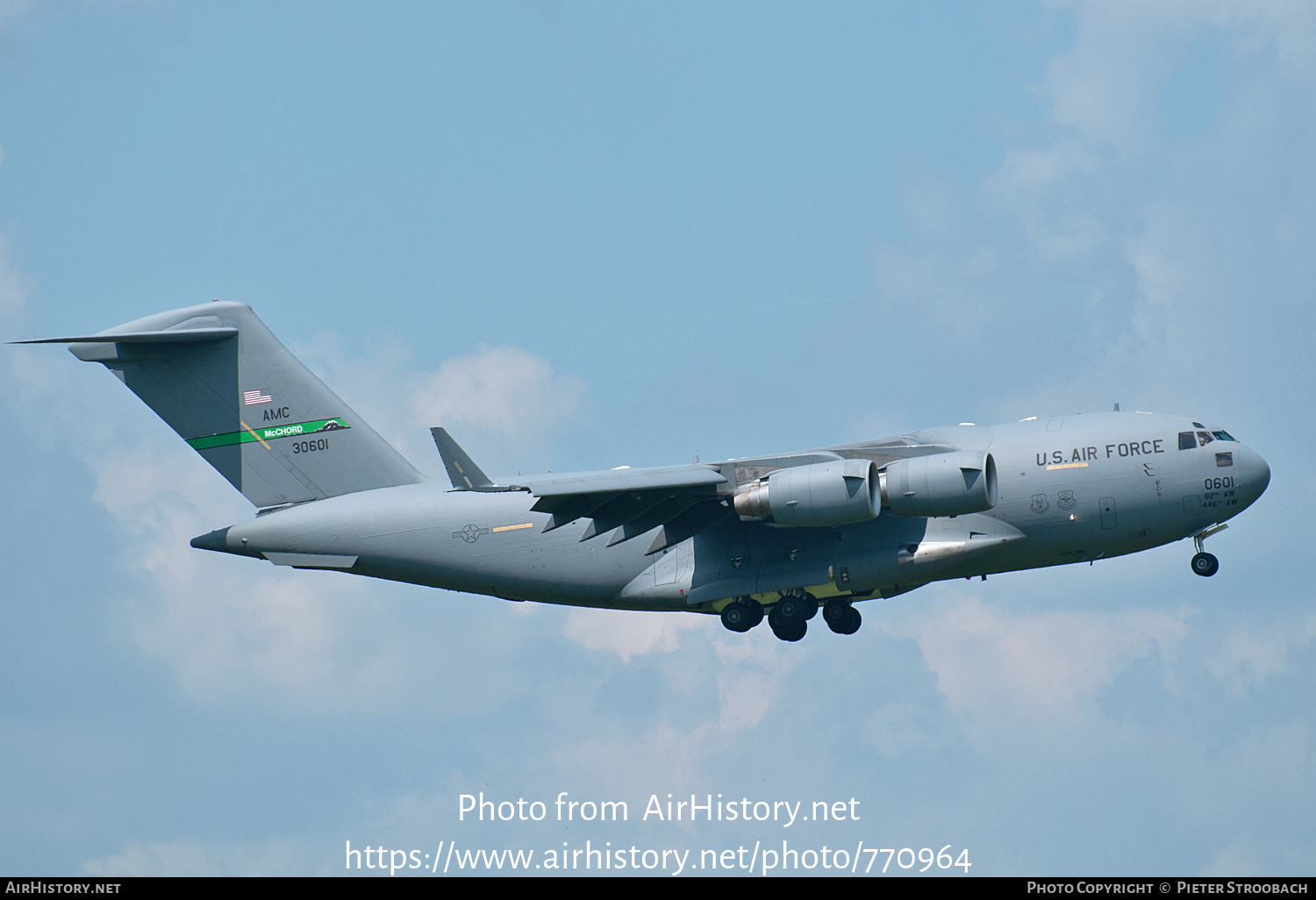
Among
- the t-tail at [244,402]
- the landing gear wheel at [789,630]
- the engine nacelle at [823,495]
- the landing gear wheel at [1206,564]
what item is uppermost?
the t-tail at [244,402]

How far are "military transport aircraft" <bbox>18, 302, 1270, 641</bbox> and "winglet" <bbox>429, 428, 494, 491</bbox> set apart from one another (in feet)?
0.09

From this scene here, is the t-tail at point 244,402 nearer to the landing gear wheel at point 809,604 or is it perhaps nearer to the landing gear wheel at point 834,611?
the landing gear wheel at point 809,604

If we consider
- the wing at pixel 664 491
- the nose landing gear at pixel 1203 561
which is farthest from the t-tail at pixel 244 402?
the nose landing gear at pixel 1203 561

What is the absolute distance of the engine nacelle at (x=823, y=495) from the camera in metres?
22.3

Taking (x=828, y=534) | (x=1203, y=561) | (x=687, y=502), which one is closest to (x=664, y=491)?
(x=687, y=502)

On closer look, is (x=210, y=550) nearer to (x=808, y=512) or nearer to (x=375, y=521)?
(x=375, y=521)

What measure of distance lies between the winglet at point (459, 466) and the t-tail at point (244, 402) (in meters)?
5.50

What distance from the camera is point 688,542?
81.8 ft

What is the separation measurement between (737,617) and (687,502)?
7.32 ft

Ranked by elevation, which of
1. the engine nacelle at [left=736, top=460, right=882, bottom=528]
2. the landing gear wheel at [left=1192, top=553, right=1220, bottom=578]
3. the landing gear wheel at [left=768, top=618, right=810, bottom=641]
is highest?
the engine nacelle at [left=736, top=460, right=882, bottom=528]

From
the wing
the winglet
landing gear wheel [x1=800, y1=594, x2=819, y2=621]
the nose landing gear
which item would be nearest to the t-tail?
the wing

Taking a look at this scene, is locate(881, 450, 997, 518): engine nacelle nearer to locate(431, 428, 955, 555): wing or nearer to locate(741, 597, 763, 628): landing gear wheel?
locate(431, 428, 955, 555): wing

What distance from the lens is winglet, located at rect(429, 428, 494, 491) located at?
21.6 meters
